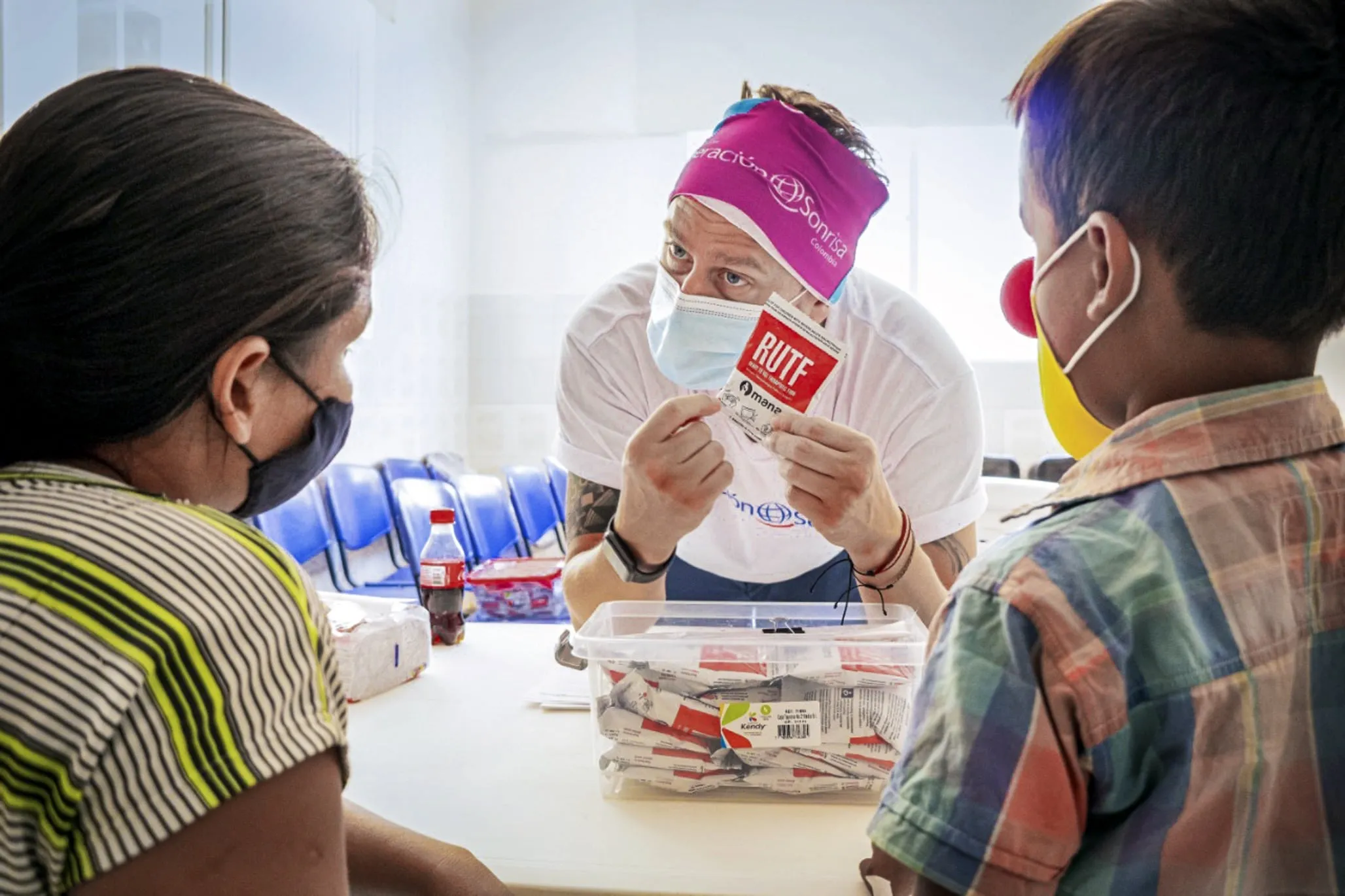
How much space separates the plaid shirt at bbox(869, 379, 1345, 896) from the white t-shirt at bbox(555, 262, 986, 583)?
114cm

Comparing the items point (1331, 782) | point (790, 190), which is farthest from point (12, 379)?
point (790, 190)

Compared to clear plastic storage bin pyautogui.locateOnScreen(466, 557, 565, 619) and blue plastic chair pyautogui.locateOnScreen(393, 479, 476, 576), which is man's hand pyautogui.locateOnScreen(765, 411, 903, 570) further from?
blue plastic chair pyautogui.locateOnScreen(393, 479, 476, 576)

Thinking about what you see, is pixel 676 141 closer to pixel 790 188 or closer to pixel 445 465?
pixel 445 465

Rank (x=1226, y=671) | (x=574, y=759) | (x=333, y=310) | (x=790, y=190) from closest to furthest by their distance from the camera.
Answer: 1. (x=1226, y=671)
2. (x=333, y=310)
3. (x=574, y=759)
4. (x=790, y=190)

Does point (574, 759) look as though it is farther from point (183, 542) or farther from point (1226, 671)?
point (1226, 671)

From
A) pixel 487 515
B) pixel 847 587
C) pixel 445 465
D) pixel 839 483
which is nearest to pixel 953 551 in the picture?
pixel 847 587

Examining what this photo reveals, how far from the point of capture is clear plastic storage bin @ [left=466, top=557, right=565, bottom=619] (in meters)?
3.16

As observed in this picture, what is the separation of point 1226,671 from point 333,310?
81 cm

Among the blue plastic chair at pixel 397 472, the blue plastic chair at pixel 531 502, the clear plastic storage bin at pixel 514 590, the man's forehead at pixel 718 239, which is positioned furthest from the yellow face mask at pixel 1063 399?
the blue plastic chair at pixel 531 502

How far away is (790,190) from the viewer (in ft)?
5.77

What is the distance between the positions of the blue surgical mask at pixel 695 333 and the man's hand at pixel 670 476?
0.50ft

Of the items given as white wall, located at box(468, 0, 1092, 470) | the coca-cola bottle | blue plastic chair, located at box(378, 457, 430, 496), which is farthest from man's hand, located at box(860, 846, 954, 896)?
white wall, located at box(468, 0, 1092, 470)

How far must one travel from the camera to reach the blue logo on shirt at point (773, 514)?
2.03 metres

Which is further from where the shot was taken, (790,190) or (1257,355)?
(790,190)
